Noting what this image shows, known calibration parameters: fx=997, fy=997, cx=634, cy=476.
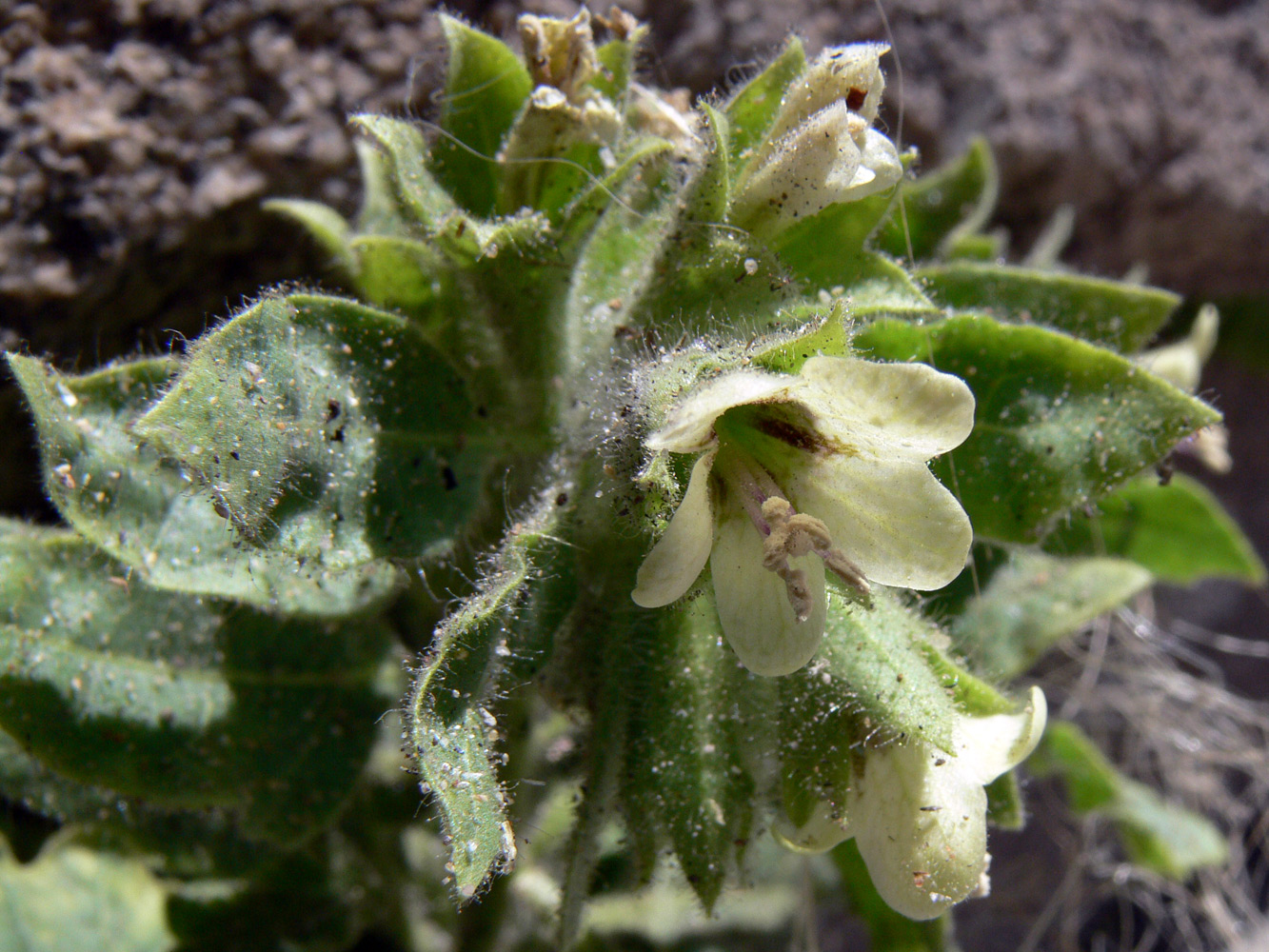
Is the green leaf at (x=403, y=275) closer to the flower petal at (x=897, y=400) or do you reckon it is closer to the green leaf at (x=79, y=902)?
the flower petal at (x=897, y=400)

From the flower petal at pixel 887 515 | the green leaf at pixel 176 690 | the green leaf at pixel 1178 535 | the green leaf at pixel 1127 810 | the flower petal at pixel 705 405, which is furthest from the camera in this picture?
the green leaf at pixel 1127 810

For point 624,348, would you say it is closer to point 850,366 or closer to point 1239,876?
point 850,366

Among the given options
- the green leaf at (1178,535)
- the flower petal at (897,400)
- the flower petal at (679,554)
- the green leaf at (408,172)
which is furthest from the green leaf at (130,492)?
the green leaf at (1178,535)

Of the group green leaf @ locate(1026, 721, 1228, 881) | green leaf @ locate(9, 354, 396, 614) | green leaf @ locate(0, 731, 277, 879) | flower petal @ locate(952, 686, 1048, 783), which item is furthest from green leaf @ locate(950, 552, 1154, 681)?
green leaf @ locate(0, 731, 277, 879)

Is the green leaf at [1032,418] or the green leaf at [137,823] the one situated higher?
the green leaf at [1032,418]

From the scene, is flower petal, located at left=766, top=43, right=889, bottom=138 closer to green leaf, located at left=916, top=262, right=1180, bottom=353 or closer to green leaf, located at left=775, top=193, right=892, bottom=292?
green leaf, located at left=775, top=193, right=892, bottom=292

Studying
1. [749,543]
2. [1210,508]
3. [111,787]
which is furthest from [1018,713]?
[111,787]
